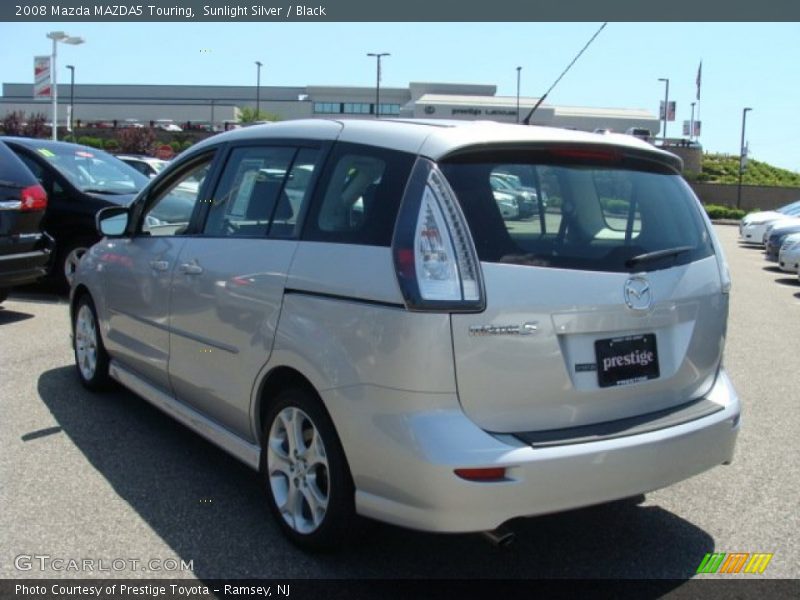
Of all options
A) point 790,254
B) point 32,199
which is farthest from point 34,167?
point 790,254

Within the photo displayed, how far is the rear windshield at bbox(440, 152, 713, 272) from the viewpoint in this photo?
10.1ft

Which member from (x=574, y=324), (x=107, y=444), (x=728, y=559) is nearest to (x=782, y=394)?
(x=728, y=559)

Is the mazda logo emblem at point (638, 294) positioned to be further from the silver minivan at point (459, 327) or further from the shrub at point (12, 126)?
the shrub at point (12, 126)

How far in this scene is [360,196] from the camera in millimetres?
3354

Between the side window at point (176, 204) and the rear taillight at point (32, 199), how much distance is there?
3.57 m

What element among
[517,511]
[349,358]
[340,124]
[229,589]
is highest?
[340,124]

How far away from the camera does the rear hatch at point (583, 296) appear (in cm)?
295

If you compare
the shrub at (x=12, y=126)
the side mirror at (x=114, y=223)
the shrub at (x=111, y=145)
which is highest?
the shrub at (x=12, y=126)

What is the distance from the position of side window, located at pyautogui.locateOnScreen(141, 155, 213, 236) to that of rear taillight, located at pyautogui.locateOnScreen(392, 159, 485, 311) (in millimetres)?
1919

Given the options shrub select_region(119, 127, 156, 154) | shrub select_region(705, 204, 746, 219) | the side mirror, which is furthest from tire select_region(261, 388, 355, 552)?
shrub select_region(119, 127, 156, 154)

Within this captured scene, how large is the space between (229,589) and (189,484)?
1117 mm

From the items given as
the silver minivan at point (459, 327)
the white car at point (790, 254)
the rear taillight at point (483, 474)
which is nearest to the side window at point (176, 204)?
the silver minivan at point (459, 327)

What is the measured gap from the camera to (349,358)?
3.11 metres

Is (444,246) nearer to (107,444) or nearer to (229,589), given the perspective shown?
(229,589)
